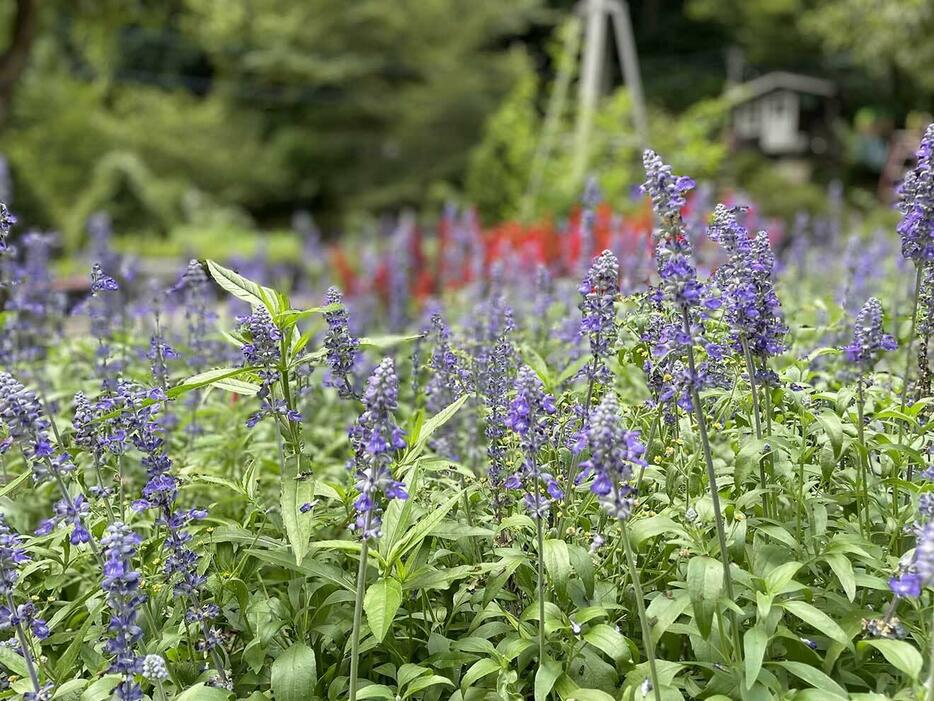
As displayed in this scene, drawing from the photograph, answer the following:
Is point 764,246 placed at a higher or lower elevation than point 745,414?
higher

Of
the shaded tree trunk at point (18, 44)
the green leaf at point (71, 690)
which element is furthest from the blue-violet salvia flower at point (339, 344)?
the shaded tree trunk at point (18, 44)

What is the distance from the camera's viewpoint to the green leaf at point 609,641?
220 cm

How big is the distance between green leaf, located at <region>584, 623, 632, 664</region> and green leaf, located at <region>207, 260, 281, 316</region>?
4.13ft

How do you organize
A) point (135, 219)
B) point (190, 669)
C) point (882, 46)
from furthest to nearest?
point (135, 219) → point (882, 46) → point (190, 669)

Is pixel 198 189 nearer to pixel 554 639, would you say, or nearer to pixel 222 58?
pixel 222 58

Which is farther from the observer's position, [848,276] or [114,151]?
[114,151]

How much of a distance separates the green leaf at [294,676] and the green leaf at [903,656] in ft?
4.52

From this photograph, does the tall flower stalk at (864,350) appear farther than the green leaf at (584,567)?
Yes

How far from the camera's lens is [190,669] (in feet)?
8.27

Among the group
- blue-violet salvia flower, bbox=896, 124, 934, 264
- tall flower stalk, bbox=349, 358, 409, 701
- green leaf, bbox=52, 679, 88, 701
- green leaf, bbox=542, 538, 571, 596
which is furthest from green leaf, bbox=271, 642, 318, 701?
blue-violet salvia flower, bbox=896, 124, 934, 264

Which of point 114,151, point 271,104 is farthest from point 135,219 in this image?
point 271,104

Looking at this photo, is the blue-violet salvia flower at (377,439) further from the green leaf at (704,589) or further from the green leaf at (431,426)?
the green leaf at (704,589)

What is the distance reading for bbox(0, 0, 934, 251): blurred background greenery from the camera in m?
18.2

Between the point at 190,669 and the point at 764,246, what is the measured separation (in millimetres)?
2126
